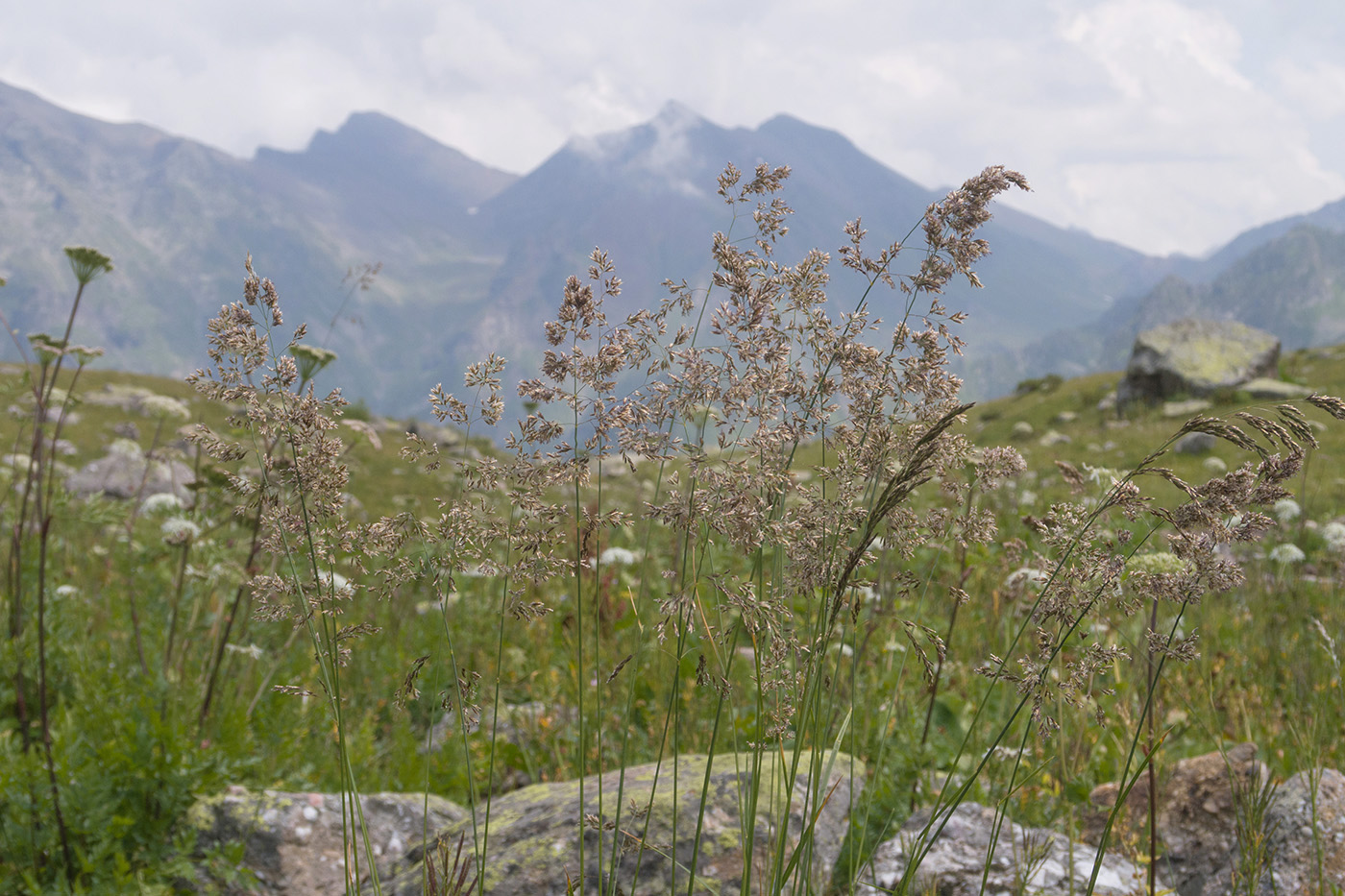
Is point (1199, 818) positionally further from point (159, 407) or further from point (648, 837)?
point (159, 407)

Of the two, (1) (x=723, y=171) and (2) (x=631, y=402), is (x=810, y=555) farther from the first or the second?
(1) (x=723, y=171)

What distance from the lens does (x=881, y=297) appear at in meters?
1.62

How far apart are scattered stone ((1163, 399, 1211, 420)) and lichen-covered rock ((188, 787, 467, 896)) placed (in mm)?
27190

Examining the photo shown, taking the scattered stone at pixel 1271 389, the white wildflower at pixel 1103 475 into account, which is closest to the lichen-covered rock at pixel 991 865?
the white wildflower at pixel 1103 475

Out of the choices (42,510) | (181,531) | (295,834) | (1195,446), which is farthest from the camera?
(1195,446)

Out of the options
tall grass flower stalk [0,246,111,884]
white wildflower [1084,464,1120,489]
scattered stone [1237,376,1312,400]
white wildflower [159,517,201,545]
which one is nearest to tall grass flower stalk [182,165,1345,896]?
white wildflower [1084,464,1120,489]

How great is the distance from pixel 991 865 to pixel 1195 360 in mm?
33739

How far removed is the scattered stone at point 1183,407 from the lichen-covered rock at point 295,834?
27.2 metres

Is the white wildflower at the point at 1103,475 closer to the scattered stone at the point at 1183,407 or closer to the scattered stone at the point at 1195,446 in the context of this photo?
the scattered stone at the point at 1195,446

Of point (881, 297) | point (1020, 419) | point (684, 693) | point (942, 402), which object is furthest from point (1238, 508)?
point (1020, 419)

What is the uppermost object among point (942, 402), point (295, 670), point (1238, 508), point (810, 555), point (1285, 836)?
point (942, 402)

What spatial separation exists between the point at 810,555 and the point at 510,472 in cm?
64

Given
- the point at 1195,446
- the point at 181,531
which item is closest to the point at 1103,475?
the point at 181,531

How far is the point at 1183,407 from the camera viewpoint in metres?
26.6
